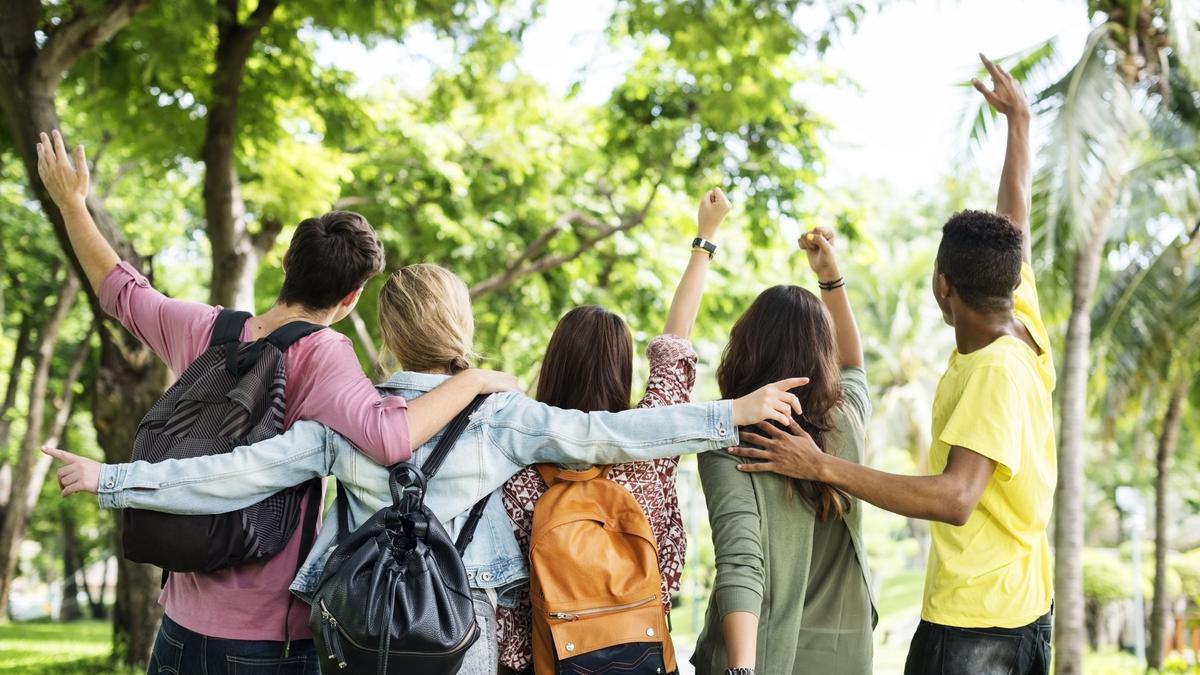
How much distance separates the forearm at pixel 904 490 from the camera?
272 cm

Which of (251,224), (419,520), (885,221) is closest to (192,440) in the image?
(419,520)

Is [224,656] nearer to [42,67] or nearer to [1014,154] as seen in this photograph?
[1014,154]

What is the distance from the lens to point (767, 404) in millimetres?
2748

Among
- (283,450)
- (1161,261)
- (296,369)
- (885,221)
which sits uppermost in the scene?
(885,221)

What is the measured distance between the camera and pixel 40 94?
6398mm

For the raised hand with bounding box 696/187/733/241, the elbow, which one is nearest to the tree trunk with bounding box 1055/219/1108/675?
the raised hand with bounding box 696/187/733/241

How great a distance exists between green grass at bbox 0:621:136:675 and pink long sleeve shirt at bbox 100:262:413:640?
8.57 meters

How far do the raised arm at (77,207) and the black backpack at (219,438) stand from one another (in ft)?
1.86

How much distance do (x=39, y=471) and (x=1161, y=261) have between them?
1709cm

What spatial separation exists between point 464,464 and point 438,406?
0.53 ft

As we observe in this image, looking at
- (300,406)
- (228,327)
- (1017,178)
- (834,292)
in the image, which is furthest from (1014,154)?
(228,327)

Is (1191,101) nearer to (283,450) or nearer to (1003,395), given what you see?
(1003,395)

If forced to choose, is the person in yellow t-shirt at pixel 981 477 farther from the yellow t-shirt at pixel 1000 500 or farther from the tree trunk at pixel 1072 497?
the tree trunk at pixel 1072 497

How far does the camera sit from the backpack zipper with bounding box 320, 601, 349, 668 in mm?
2527
